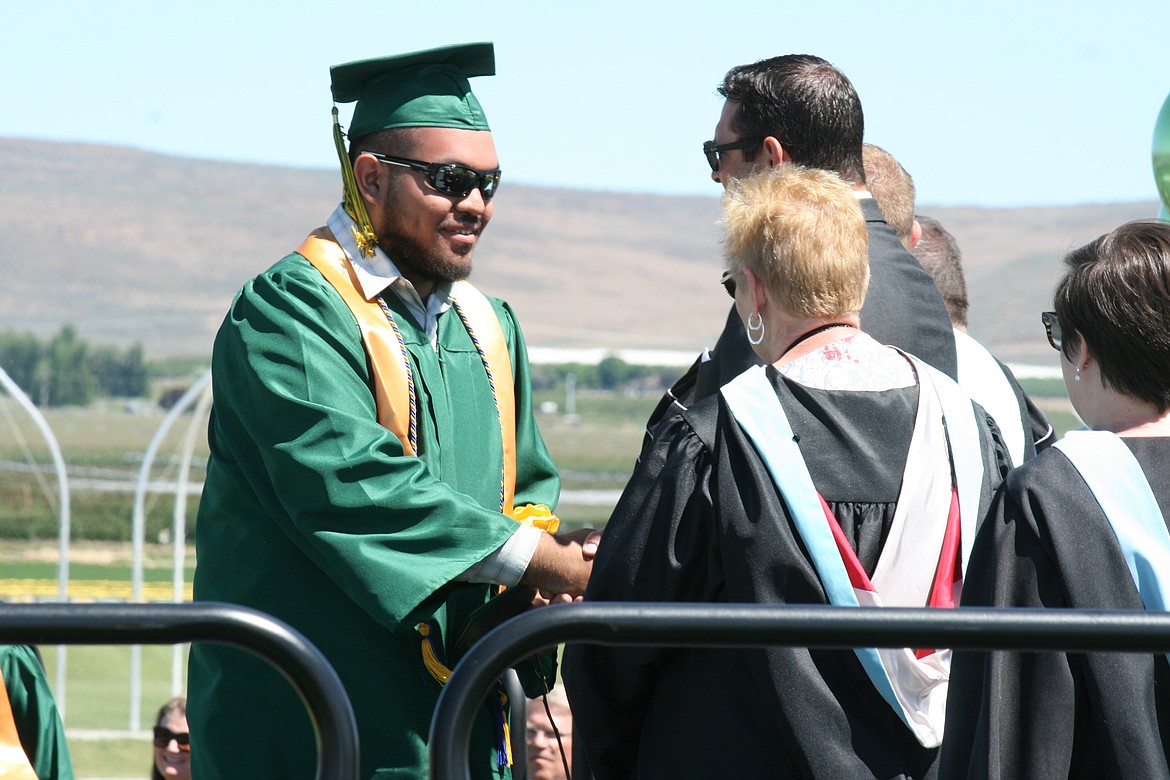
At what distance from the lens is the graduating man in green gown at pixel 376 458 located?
2666mm

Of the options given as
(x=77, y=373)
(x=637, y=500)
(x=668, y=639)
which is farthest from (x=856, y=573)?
(x=77, y=373)

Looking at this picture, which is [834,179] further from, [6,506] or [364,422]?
[6,506]

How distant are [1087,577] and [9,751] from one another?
2219mm

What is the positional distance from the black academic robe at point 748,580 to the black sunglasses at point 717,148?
3.33 feet

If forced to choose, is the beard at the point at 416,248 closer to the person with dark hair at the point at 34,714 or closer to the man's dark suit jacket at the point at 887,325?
the man's dark suit jacket at the point at 887,325

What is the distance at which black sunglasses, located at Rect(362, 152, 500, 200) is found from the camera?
3.02m

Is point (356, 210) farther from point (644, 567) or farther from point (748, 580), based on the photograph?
point (748, 580)

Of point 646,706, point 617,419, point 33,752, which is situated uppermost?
point 646,706

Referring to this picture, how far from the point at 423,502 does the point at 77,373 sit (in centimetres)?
8851

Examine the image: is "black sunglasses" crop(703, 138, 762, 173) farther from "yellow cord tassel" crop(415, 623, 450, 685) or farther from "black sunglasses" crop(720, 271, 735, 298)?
"yellow cord tassel" crop(415, 623, 450, 685)

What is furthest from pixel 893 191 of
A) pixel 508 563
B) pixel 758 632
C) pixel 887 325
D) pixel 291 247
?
pixel 291 247

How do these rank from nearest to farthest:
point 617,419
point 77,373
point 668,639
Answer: point 668,639 < point 77,373 < point 617,419

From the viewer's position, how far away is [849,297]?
2447 mm

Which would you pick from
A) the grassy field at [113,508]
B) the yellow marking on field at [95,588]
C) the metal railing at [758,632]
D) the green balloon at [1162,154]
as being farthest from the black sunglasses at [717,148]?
the yellow marking on field at [95,588]
